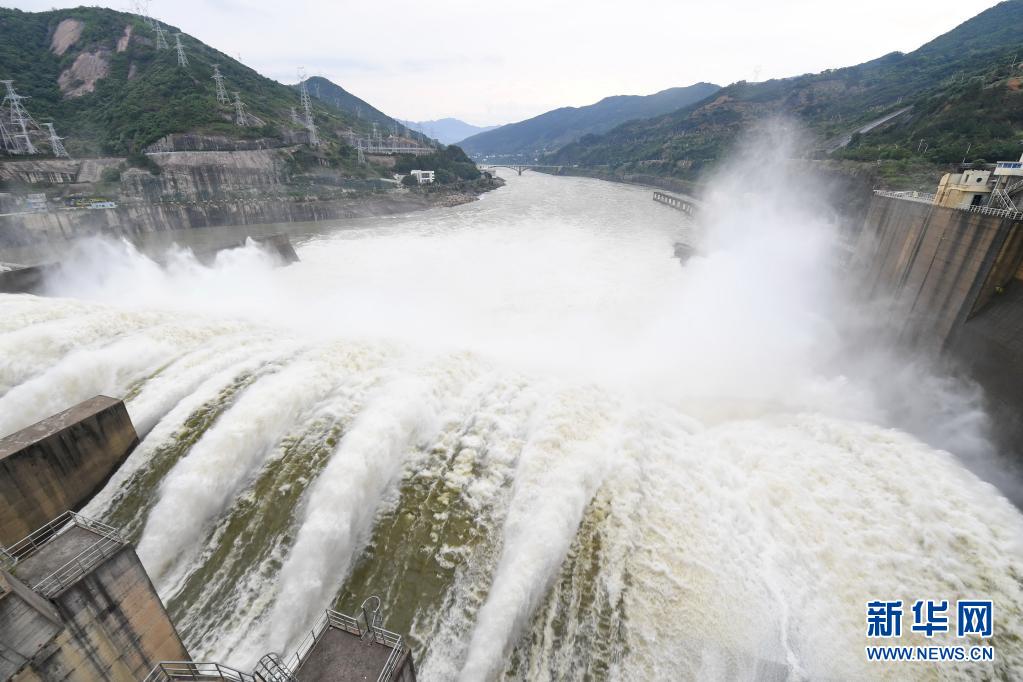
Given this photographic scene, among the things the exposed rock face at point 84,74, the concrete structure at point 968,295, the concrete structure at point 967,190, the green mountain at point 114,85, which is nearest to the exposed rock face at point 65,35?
the green mountain at point 114,85

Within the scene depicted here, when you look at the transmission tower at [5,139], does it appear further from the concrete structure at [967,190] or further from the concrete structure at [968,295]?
the concrete structure at [967,190]

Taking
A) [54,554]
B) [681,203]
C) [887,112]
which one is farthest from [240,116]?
[887,112]

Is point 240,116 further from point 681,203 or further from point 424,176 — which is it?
point 681,203

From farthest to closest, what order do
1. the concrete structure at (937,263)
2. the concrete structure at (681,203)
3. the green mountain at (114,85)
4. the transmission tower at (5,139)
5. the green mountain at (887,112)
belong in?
the green mountain at (114,85) → the concrete structure at (681,203) → the transmission tower at (5,139) → the green mountain at (887,112) → the concrete structure at (937,263)

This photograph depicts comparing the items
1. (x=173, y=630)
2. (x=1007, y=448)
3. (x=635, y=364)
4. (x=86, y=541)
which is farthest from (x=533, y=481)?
(x=1007, y=448)

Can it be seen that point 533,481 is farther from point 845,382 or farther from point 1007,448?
point 845,382

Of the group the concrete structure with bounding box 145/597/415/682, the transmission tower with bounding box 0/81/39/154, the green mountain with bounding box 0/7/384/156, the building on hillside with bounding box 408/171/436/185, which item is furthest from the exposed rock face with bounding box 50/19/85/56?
the concrete structure with bounding box 145/597/415/682
